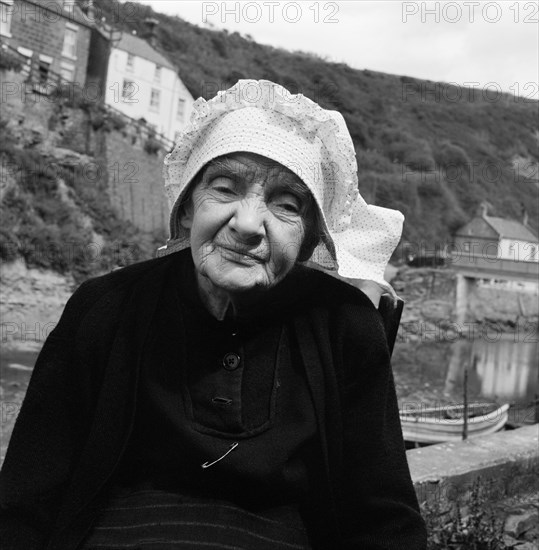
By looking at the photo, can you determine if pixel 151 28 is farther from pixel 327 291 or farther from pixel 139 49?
pixel 327 291

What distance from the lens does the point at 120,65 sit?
34.7 metres

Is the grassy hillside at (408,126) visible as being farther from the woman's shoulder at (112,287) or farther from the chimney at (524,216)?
the woman's shoulder at (112,287)

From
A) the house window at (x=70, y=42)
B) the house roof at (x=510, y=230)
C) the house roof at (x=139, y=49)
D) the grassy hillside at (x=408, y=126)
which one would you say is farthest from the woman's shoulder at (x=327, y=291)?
the house roof at (x=510, y=230)

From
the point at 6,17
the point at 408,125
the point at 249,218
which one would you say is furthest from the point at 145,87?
the point at 408,125

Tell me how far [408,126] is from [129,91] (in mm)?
58614

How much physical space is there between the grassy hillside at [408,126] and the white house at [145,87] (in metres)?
14.3

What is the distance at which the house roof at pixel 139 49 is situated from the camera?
3497 cm

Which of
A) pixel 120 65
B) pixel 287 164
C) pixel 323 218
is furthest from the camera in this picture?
pixel 120 65

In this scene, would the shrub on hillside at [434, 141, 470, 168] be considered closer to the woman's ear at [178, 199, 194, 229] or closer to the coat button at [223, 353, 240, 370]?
the woman's ear at [178, 199, 194, 229]

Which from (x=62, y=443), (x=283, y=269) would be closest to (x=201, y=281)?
(x=283, y=269)

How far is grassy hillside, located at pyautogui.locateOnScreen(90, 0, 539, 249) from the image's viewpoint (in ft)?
201

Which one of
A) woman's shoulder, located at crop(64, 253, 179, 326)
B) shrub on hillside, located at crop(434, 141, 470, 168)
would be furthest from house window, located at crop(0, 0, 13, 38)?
shrub on hillside, located at crop(434, 141, 470, 168)

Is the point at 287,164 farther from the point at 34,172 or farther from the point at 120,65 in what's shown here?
the point at 120,65

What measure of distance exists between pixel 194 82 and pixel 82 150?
32890mm
